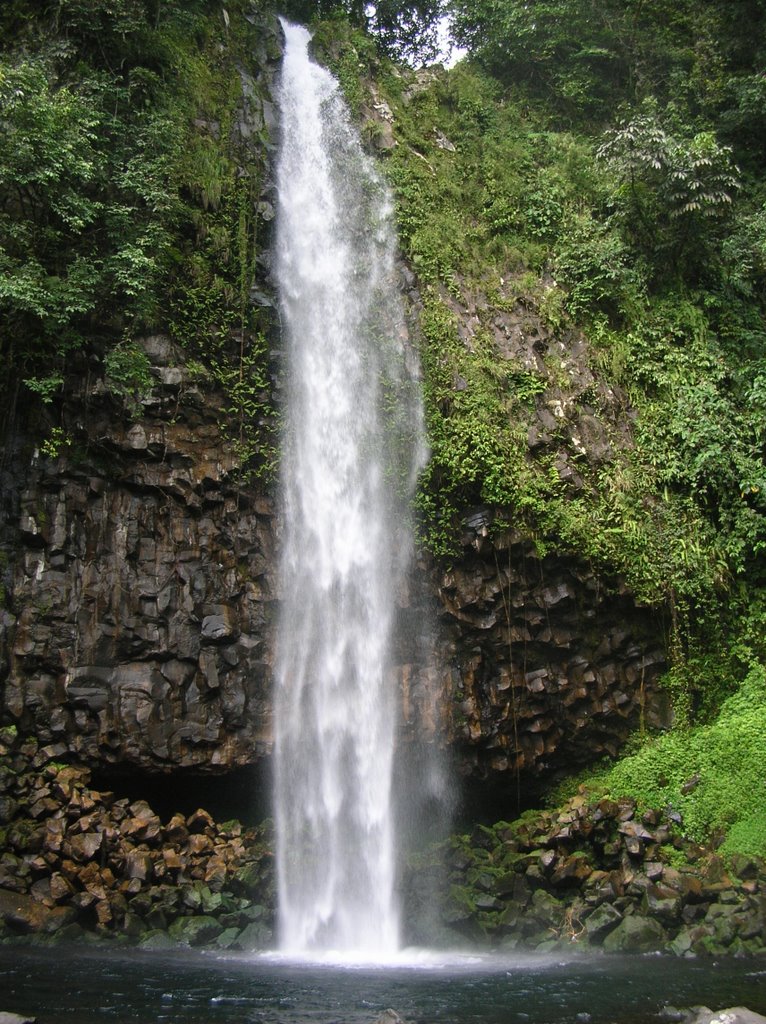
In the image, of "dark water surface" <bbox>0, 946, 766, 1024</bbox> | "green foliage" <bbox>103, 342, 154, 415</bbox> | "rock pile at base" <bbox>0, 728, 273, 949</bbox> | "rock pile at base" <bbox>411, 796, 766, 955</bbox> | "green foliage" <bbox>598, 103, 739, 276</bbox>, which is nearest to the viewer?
"dark water surface" <bbox>0, 946, 766, 1024</bbox>

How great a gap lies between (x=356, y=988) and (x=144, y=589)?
609 centimetres

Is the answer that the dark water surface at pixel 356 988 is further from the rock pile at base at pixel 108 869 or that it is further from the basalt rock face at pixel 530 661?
the basalt rock face at pixel 530 661

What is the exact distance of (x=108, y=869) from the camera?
10.7 meters

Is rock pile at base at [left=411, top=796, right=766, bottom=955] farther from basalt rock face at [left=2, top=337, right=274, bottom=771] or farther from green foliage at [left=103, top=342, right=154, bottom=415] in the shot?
green foliage at [left=103, top=342, right=154, bottom=415]

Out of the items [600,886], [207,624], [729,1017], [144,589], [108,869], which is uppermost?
[144,589]

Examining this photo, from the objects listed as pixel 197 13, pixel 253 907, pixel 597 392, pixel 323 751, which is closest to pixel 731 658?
pixel 597 392

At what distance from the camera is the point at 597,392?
Result: 46.9 feet

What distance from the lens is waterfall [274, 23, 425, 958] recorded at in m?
11.3

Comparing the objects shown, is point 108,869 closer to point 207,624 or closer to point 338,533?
point 207,624

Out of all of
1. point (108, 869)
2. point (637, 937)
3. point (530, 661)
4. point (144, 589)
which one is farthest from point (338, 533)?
point (637, 937)

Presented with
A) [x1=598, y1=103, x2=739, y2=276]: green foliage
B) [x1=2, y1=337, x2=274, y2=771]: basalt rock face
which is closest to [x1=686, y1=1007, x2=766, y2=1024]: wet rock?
[x1=2, y1=337, x2=274, y2=771]: basalt rock face

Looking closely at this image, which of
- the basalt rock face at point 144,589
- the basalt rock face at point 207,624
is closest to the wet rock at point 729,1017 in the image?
the basalt rock face at point 207,624

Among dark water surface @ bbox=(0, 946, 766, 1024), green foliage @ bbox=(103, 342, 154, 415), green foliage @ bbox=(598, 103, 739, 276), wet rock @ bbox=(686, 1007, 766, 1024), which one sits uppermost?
green foliage @ bbox=(598, 103, 739, 276)

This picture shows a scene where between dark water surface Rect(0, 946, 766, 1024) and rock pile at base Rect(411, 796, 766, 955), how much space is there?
0.55 meters
